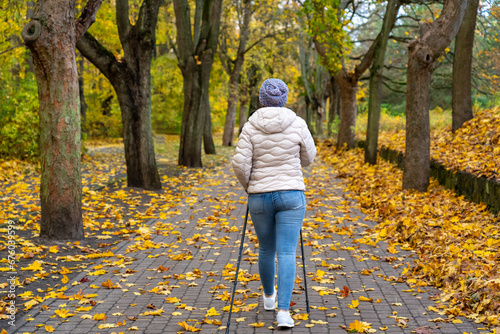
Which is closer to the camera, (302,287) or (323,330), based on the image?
(323,330)

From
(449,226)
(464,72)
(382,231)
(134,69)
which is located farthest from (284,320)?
(464,72)

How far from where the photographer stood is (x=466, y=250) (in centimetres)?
675

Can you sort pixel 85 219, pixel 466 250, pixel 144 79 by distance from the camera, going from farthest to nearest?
pixel 144 79
pixel 85 219
pixel 466 250

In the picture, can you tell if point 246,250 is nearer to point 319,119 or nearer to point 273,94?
point 273,94

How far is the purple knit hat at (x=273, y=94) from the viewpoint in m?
5.00

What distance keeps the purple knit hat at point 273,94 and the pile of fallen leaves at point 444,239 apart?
242 cm

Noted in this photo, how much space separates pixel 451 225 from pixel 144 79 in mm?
7241

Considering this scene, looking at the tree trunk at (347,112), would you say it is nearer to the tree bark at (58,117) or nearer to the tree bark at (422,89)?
the tree bark at (422,89)

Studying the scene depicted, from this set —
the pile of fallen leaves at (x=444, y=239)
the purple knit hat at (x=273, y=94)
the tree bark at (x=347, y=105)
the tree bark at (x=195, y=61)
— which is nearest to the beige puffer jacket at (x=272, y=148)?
the purple knit hat at (x=273, y=94)

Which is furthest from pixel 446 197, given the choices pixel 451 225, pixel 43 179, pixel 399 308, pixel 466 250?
pixel 43 179

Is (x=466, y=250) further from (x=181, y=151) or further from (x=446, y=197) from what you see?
(x=181, y=151)

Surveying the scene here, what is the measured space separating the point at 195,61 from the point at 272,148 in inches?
532

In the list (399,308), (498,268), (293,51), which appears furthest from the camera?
(293,51)

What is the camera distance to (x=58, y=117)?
7.87 meters
